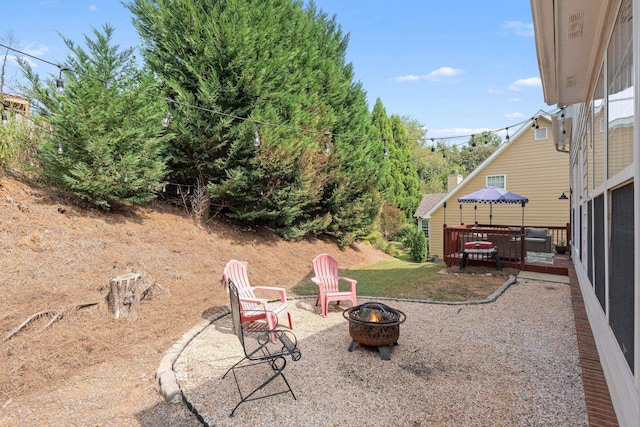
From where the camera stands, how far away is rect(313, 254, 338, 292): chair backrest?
6.09 metres

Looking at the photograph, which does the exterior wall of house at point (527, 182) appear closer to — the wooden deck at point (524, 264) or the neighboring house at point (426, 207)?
the neighboring house at point (426, 207)

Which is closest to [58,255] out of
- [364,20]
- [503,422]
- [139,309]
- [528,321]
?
[139,309]

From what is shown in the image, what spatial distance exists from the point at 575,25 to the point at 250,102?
716 cm

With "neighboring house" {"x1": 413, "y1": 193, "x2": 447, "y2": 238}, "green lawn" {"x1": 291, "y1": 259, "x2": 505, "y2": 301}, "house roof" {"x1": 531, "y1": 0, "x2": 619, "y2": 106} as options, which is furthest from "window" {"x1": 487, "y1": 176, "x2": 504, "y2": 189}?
"house roof" {"x1": 531, "y1": 0, "x2": 619, "y2": 106}

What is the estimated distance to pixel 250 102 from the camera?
874cm

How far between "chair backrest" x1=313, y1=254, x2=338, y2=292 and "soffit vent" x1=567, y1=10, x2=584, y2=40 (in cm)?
449

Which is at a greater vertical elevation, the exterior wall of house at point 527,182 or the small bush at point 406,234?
the exterior wall of house at point 527,182

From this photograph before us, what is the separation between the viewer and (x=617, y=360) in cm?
233

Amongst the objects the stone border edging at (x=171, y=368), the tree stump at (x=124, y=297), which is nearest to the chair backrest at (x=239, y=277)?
the stone border edging at (x=171, y=368)

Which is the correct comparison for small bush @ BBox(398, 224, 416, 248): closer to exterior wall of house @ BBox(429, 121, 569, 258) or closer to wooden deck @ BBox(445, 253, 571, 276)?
exterior wall of house @ BBox(429, 121, 569, 258)

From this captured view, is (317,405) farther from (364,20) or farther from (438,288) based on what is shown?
(364,20)

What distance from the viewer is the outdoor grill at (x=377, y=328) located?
12.2 ft

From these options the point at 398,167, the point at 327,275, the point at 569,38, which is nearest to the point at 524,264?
the point at 327,275

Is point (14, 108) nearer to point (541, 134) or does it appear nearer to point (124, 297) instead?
point (124, 297)
